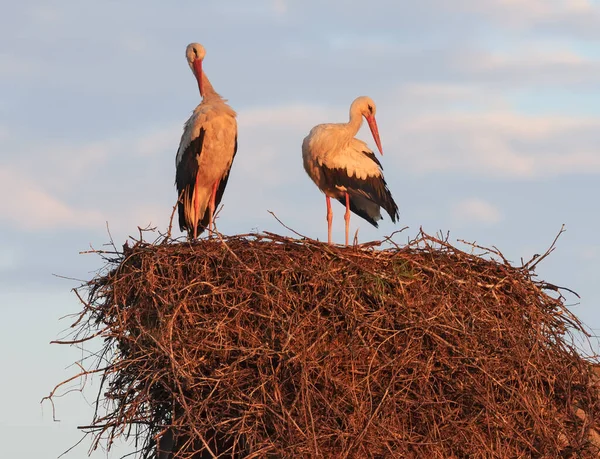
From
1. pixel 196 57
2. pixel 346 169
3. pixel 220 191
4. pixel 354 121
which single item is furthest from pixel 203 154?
pixel 354 121

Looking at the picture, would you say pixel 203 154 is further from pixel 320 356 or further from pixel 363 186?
pixel 320 356

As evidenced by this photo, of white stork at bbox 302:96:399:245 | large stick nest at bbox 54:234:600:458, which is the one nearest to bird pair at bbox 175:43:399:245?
white stork at bbox 302:96:399:245

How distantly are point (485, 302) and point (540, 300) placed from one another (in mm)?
680

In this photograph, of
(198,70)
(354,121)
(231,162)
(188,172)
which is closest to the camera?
(188,172)

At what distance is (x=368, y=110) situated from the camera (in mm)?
12625

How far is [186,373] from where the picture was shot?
8438 millimetres

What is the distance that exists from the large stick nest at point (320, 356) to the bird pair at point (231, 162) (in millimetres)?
2750

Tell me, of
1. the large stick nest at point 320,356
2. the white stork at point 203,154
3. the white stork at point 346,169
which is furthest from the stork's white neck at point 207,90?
the large stick nest at point 320,356

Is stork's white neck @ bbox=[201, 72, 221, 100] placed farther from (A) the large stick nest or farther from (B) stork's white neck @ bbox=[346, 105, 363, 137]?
(A) the large stick nest

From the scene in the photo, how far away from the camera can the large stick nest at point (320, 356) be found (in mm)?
8539

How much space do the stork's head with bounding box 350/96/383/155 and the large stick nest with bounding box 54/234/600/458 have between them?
3.41m

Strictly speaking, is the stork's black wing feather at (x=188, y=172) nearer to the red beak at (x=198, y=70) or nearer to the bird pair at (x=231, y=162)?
the bird pair at (x=231, y=162)

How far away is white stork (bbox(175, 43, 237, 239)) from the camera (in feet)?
38.8

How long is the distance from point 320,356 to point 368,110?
4667 millimetres
